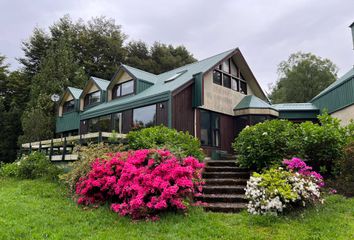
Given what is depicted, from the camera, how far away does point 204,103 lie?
42.2ft

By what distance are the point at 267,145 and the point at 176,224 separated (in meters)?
4.01

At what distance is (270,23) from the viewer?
1689 centimetres

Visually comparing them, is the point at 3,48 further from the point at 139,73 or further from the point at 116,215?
the point at 116,215

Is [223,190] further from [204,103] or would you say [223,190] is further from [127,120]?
[127,120]

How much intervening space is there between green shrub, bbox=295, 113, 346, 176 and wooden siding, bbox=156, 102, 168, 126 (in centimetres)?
525

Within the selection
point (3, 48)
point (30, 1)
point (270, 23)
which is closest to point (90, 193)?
point (30, 1)

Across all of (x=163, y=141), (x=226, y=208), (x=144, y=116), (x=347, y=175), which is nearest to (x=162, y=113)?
(x=144, y=116)

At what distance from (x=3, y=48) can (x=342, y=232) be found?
3224 cm

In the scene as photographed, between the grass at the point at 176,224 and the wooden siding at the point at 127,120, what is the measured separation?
7.00 metres

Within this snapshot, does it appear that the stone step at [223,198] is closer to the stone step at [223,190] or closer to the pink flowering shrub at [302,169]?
the stone step at [223,190]

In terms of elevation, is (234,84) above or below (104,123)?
above

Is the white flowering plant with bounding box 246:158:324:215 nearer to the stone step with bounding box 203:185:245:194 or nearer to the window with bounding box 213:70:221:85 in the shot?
the stone step with bounding box 203:185:245:194

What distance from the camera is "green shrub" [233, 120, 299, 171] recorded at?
792 cm

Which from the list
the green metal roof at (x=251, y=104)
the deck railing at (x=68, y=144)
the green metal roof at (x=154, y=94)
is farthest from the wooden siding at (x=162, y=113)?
the green metal roof at (x=251, y=104)
